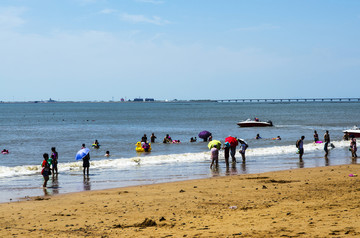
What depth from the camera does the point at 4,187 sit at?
744 inches

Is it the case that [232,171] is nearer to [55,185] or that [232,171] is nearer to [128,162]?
[55,185]

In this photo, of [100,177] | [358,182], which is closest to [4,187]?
[100,177]

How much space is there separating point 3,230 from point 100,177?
10.9 meters

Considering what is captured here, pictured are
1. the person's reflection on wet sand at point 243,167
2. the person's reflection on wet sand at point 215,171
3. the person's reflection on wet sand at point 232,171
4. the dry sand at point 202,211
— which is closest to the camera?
the dry sand at point 202,211

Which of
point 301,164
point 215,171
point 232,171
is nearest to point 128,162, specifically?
point 215,171

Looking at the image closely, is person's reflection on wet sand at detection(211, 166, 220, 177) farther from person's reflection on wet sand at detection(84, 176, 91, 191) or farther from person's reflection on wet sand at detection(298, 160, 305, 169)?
person's reflection on wet sand at detection(84, 176, 91, 191)

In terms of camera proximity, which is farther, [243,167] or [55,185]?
[243,167]

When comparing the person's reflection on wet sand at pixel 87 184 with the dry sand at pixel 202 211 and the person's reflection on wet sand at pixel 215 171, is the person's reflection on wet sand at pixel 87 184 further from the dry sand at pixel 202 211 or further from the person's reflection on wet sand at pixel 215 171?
the person's reflection on wet sand at pixel 215 171

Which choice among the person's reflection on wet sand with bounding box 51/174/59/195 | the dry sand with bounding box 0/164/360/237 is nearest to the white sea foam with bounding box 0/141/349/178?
the person's reflection on wet sand with bounding box 51/174/59/195

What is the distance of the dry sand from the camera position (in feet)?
31.8

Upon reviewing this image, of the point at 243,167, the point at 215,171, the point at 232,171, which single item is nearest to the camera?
the point at 232,171

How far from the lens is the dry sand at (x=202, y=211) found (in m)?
9.70

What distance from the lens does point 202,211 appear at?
12.1 m

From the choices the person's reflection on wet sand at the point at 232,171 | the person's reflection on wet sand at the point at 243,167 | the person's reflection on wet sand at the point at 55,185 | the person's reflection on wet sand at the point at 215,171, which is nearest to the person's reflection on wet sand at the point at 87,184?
the person's reflection on wet sand at the point at 55,185
